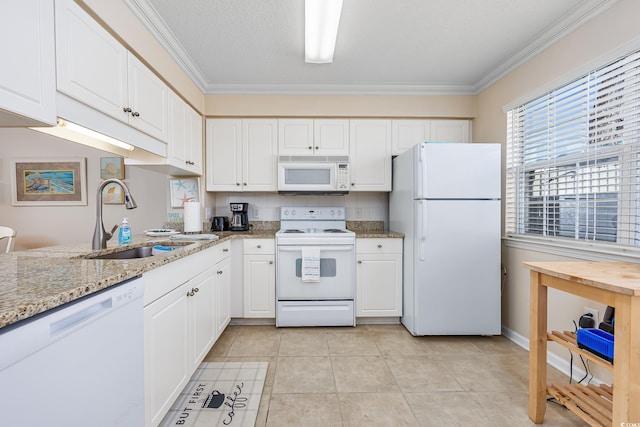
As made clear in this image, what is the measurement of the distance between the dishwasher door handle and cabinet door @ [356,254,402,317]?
219 cm

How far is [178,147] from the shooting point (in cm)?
245

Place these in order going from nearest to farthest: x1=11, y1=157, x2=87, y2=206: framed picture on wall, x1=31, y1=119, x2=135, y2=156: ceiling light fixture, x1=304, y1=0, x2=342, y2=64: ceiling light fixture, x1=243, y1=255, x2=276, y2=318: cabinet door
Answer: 1. x1=31, y1=119, x2=135, y2=156: ceiling light fixture
2. x1=304, y1=0, x2=342, y2=64: ceiling light fixture
3. x1=11, y1=157, x2=87, y2=206: framed picture on wall
4. x1=243, y1=255, x2=276, y2=318: cabinet door

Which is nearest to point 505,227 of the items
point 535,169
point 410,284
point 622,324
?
point 535,169

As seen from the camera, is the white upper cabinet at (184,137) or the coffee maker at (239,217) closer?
the white upper cabinet at (184,137)

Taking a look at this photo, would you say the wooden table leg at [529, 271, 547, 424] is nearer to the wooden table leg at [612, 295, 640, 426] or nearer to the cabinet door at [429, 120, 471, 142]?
the wooden table leg at [612, 295, 640, 426]

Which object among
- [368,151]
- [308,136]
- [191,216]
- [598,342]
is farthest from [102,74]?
[598,342]

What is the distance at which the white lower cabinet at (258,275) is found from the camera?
282 cm

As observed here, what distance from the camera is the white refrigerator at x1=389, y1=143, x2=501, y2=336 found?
2441 mm

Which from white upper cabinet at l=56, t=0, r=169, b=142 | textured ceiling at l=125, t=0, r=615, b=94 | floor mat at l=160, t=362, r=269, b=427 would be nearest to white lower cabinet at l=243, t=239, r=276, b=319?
floor mat at l=160, t=362, r=269, b=427

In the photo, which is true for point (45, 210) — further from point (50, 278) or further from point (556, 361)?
point (556, 361)

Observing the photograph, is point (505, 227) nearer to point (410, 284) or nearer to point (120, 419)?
point (410, 284)

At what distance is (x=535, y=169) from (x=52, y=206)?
387 cm

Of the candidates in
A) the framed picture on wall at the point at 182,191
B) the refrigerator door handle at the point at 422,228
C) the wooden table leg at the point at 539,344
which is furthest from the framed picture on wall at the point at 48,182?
the wooden table leg at the point at 539,344

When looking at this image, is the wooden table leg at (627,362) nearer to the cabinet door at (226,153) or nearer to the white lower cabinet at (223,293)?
the white lower cabinet at (223,293)
